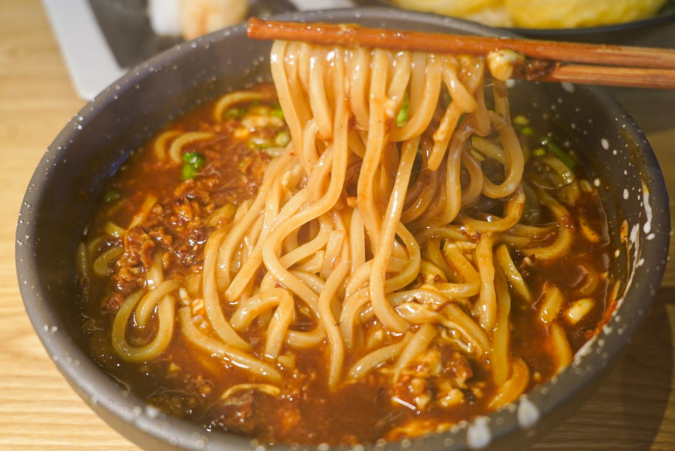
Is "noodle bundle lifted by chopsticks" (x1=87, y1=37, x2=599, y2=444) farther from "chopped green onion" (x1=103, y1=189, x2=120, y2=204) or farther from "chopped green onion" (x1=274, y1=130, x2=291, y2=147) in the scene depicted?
"chopped green onion" (x1=274, y1=130, x2=291, y2=147)

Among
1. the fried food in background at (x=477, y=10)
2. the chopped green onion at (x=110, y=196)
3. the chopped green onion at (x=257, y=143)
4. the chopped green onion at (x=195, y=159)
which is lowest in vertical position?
the chopped green onion at (x=110, y=196)

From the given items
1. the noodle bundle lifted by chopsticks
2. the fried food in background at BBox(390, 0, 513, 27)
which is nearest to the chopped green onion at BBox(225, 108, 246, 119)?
the noodle bundle lifted by chopsticks

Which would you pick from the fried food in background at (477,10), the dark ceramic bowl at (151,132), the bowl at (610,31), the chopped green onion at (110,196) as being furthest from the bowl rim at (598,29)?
the chopped green onion at (110,196)

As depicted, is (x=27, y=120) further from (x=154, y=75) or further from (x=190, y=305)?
(x=190, y=305)

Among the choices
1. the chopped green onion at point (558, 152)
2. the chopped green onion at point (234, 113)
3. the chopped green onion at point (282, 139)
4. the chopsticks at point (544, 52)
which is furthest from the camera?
the chopped green onion at point (234, 113)

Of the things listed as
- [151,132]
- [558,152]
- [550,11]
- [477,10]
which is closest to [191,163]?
[151,132]

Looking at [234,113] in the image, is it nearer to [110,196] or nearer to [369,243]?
[110,196]

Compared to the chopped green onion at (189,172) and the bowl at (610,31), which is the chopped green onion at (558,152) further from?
the chopped green onion at (189,172)
